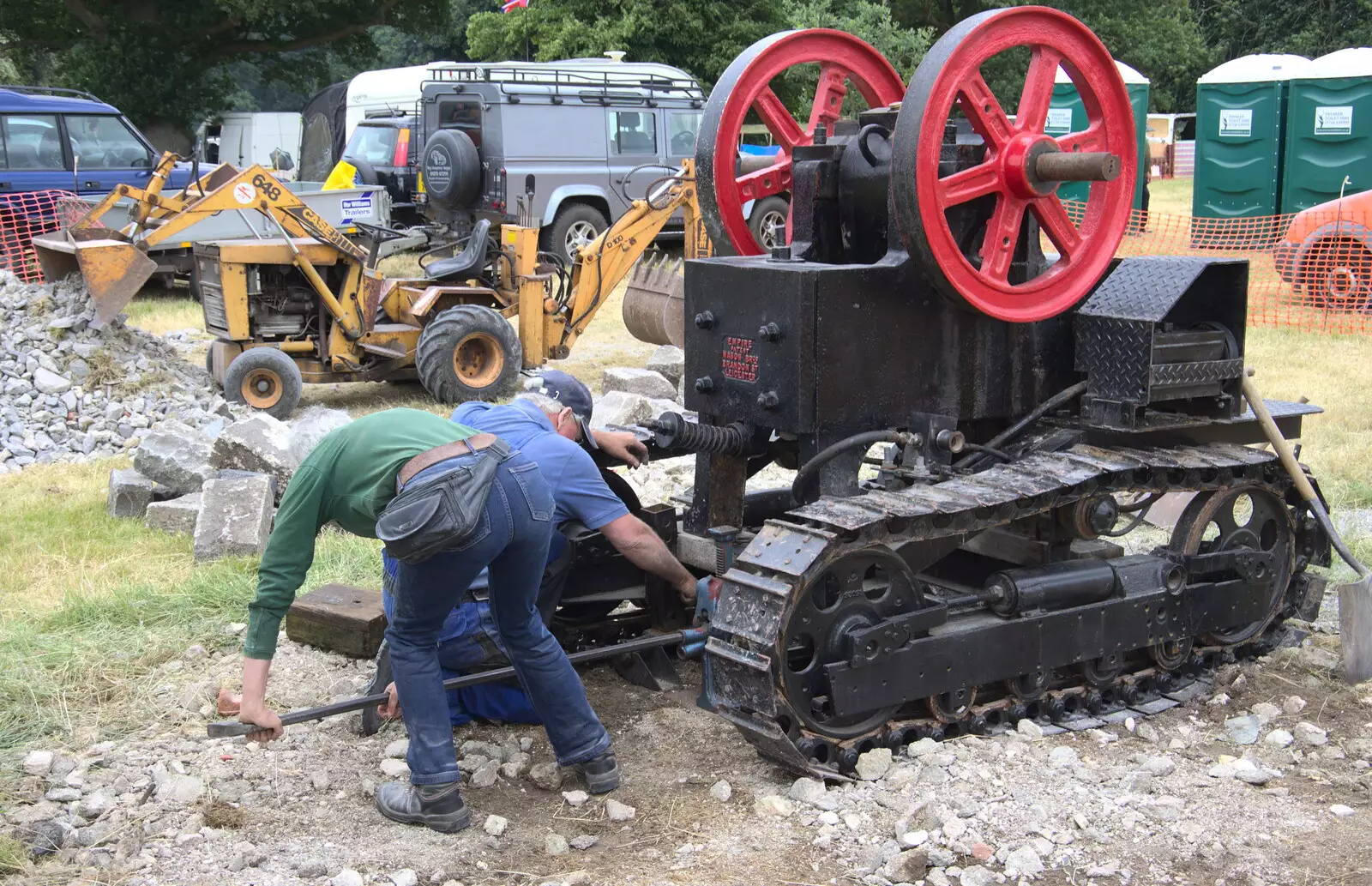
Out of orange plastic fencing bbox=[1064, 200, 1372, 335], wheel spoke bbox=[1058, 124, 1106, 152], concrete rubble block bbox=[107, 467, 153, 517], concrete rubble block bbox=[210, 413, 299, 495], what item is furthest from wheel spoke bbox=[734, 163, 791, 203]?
orange plastic fencing bbox=[1064, 200, 1372, 335]

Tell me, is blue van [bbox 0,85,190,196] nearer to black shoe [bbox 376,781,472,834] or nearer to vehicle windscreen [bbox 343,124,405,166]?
vehicle windscreen [bbox 343,124,405,166]

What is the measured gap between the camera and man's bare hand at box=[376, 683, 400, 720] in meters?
5.12

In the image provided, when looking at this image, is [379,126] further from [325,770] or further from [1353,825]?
[1353,825]

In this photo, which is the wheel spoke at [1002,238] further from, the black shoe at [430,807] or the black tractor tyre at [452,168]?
the black tractor tyre at [452,168]

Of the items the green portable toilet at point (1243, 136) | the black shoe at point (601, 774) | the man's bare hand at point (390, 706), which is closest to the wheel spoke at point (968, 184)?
the black shoe at point (601, 774)

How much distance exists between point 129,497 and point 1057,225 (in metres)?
5.77

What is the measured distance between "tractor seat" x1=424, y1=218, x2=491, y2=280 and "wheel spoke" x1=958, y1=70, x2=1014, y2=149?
7.62m

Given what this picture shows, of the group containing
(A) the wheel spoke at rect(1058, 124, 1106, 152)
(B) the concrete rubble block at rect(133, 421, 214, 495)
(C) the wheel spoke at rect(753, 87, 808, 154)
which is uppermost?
(C) the wheel spoke at rect(753, 87, 808, 154)

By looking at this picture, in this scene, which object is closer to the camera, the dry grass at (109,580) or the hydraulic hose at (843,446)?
the hydraulic hose at (843,446)

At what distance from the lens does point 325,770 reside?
510 centimetres

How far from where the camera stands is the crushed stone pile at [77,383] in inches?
423

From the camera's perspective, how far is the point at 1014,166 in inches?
206

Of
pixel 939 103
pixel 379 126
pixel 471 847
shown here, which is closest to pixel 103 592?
pixel 471 847

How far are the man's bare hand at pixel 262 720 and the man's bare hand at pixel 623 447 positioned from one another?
5.73ft
